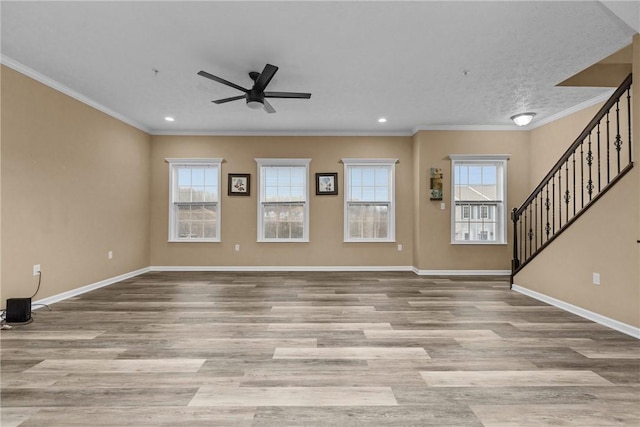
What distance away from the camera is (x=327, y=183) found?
20.4 ft

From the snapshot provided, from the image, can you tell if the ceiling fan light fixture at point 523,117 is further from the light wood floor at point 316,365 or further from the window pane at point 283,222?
the window pane at point 283,222

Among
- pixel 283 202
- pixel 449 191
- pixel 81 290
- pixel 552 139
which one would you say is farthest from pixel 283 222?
pixel 552 139

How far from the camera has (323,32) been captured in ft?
9.44

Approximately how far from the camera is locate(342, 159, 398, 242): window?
6.27 meters

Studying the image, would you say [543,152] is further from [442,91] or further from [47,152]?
[47,152]

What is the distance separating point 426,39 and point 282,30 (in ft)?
4.48

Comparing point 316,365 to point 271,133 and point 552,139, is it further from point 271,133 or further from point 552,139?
point 552,139

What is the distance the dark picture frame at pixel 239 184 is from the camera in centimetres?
623

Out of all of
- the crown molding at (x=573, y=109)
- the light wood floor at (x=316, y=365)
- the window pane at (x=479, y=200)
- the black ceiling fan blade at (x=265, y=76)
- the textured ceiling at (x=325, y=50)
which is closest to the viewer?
the light wood floor at (x=316, y=365)

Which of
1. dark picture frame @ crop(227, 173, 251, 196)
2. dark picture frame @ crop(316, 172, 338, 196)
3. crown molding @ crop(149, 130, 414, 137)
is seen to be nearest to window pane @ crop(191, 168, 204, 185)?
dark picture frame @ crop(227, 173, 251, 196)

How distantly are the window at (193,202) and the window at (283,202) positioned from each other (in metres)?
0.94

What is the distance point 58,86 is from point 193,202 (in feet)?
9.19

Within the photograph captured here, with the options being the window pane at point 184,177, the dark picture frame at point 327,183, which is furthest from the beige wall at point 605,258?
the window pane at point 184,177

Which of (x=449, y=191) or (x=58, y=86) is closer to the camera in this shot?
(x=58, y=86)
